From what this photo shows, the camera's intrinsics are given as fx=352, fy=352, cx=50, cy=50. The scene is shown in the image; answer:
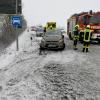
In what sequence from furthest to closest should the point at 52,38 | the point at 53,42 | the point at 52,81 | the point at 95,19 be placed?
the point at 95,19
the point at 52,38
the point at 53,42
the point at 52,81

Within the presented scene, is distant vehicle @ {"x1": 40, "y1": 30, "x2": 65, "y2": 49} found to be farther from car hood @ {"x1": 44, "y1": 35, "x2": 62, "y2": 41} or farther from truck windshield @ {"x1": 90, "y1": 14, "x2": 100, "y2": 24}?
truck windshield @ {"x1": 90, "y1": 14, "x2": 100, "y2": 24}

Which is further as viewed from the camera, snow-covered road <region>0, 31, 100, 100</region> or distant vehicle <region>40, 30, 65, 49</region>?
distant vehicle <region>40, 30, 65, 49</region>

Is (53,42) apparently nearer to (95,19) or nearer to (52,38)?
(52,38)

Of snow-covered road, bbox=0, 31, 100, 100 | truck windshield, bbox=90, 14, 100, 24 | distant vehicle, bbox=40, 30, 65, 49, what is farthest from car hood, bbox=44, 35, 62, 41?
truck windshield, bbox=90, 14, 100, 24

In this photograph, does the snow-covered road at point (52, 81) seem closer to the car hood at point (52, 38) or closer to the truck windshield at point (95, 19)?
the car hood at point (52, 38)

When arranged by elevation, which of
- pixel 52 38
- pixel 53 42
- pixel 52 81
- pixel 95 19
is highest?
pixel 95 19

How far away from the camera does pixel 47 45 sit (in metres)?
26.9

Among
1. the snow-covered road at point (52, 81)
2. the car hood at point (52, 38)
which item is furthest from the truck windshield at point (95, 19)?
the snow-covered road at point (52, 81)

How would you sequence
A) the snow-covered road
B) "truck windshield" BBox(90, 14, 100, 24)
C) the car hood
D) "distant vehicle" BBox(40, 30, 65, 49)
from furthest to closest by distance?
1. "truck windshield" BBox(90, 14, 100, 24)
2. the car hood
3. "distant vehicle" BBox(40, 30, 65, 49)
4. the snow-covered road

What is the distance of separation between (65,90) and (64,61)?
24.0 feet

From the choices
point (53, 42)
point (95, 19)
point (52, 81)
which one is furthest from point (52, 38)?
point (52, 81)

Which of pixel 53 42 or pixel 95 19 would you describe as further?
pixel 95 19

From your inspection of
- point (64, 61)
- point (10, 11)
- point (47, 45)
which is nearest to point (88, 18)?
point (47, 45)

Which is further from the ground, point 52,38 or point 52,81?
point 52,38
